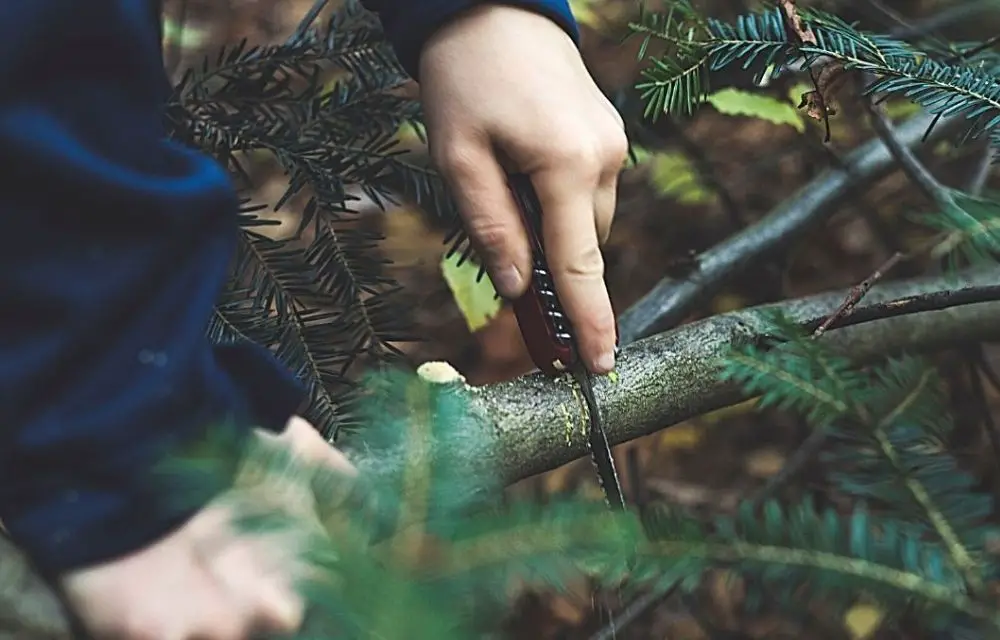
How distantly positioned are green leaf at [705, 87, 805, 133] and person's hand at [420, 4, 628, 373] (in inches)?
20.2

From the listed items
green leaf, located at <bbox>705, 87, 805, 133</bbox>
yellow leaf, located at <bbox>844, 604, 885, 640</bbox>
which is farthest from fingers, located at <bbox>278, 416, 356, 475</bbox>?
yellow leaf, located at <bbox>844, 604, 885, 640</bbox>

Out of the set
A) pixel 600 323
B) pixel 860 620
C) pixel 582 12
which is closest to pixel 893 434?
pixel 600 323

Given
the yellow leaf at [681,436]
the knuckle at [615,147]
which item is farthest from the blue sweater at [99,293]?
the yellow leaf at [681,436]

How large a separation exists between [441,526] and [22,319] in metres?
0.40

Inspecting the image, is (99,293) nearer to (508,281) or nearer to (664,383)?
(508,281)

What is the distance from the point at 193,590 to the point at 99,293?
0.72 feet

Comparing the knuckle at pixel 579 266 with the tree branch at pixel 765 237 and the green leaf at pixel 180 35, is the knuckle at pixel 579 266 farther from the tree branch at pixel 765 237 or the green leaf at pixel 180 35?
the green leaf at pixel 180 35

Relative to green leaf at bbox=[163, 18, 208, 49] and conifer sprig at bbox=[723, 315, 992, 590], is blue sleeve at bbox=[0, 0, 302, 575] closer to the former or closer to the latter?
conifer sprig at bbox=[723, 315, 992, 590]

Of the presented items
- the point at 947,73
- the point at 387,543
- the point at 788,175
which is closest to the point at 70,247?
the point at 387,543

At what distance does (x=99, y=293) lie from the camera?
68cm

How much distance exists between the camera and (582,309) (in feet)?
3.03

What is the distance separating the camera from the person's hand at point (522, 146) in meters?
0.91

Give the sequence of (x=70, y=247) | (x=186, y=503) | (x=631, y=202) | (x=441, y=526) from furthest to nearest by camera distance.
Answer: (x=631, y=202) → (x=70, y=247) → (x=186, y=503) → (x=441, y=526)

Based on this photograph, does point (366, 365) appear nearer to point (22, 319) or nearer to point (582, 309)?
point (582, 309)
